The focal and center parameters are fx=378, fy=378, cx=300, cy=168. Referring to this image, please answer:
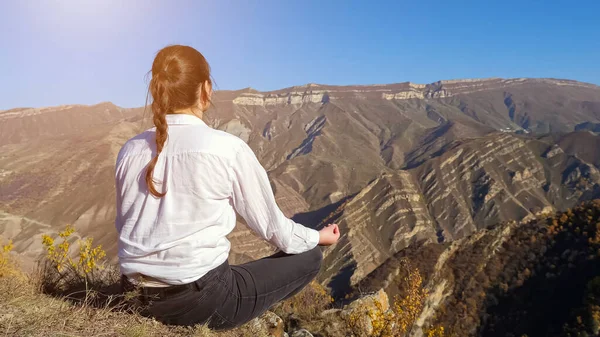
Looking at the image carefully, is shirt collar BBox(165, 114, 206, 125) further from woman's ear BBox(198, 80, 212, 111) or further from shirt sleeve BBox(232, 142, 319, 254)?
shirt sleeve BBox(232, 142, 319, 254)

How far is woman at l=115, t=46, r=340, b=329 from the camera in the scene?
279 centimetres

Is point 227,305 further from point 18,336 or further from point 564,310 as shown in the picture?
point 564,310

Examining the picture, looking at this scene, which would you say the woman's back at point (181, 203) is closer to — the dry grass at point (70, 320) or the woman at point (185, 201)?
the woman at point (185, 201)

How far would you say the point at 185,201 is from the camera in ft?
9.21

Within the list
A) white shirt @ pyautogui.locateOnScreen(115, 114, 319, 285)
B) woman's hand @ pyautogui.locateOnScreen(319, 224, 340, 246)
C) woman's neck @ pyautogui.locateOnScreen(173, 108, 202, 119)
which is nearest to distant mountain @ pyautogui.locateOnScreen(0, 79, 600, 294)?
woman's hand @ pyautogui.locateOnScreen(319, 224, 340, 246)

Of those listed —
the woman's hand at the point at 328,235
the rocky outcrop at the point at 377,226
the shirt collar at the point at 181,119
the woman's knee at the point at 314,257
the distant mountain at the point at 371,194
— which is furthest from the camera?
the distant mountain at the point at 371,194

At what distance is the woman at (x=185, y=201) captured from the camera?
2.79 m

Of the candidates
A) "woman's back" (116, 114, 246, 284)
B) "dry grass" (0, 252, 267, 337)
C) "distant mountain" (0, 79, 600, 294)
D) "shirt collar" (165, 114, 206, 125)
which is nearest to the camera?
"woman's back" (116, 114, 246, 284)

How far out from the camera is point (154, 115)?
9.71 ft

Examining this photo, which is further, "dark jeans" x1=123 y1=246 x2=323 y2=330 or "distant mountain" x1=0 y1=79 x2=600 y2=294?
"distant mountain" x1=0 y1=79 x2=600 y2=294

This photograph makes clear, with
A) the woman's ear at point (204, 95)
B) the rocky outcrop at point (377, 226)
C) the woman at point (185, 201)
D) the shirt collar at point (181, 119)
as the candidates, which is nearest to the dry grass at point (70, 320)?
the woman at point (185, 201)

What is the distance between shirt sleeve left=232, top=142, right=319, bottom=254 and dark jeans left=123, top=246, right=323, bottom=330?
0.44 metres

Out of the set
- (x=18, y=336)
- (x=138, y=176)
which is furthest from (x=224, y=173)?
(x=18, y=336)

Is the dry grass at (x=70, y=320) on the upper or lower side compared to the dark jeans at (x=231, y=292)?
lower
